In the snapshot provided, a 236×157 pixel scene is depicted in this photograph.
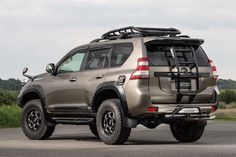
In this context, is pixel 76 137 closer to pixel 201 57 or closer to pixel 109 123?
pixel 109 123

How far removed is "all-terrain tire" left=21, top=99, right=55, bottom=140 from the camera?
1461 centimetres

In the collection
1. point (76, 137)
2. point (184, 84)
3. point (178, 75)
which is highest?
point (178, 75)

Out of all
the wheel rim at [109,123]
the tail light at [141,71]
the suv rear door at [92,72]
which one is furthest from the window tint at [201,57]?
the wheel rim at [109,123]

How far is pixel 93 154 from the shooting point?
10773 mm

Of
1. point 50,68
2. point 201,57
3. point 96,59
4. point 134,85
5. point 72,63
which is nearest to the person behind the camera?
point 134,85

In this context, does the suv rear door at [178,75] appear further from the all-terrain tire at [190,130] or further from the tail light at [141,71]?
the all-terrain tire at [190,130]

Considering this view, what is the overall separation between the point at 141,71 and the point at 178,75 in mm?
759

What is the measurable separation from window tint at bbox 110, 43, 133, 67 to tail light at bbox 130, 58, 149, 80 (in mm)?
459

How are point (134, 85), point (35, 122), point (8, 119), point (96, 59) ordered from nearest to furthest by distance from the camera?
point (134, 85) < point (96, 59) < point (35, 122) < point (8, 119)

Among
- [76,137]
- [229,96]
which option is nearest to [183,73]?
[76,137]

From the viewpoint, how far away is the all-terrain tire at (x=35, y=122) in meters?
14.6

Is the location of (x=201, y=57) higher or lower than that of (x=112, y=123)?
higher

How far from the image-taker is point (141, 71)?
40.4 ft

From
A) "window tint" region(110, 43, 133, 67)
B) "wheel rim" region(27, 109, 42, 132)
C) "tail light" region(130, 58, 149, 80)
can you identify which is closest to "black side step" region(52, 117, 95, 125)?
"wheel rim" region(27, 109, 42, 132)
